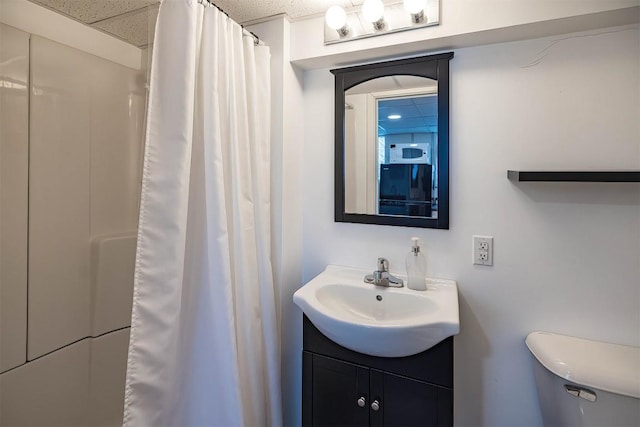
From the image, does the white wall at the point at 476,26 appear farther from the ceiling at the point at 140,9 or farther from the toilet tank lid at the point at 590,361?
the toilet tank lid at the point at 590,361

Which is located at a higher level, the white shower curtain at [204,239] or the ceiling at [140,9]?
the ceiling at [140,9]

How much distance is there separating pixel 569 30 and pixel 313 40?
102cm

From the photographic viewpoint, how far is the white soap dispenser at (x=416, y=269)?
1369mm

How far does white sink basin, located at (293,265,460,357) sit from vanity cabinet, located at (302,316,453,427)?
85mm

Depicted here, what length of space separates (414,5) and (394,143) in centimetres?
54

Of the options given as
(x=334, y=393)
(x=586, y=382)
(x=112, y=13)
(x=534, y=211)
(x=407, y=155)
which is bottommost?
(x=334, y=393)

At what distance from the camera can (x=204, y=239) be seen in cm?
118

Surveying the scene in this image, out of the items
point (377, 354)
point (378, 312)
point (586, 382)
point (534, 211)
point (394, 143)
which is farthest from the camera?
point (394, 143)

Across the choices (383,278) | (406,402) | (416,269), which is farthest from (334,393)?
(416,269)

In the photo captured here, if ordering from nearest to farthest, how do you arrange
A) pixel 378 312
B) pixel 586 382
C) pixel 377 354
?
pixel 586 382 < pixel 377 354 < pixel 378 312

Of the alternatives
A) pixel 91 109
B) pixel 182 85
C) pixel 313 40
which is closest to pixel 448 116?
pixel 313 40

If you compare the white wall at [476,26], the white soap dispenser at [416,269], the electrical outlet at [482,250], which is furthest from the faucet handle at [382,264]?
the white wall at [476,26]

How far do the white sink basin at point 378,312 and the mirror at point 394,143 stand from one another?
0.30m

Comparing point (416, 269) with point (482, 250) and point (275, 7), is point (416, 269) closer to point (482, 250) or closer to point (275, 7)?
point (482, 250)
